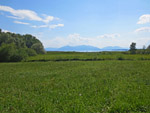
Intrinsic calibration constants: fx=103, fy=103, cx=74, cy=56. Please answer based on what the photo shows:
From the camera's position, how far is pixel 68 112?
4406 mm

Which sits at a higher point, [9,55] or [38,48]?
[38,48]

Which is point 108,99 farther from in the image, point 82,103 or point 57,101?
point 57,101

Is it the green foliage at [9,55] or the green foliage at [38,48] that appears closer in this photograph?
the green foliage at [9,55]

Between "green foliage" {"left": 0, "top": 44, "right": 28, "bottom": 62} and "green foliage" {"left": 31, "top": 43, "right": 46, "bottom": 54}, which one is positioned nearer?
"green foliage" {"left": 0, "top": 44, "right": 28, "bottom": 62}

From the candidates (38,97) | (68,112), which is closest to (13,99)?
(38,97)

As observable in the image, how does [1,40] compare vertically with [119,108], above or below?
above

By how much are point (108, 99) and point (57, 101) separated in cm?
265

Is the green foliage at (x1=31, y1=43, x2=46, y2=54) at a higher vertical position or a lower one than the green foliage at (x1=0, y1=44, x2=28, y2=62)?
higher

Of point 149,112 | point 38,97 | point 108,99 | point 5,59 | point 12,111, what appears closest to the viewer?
point 149,112

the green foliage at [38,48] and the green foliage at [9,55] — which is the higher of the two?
the green foliage at [38,48]

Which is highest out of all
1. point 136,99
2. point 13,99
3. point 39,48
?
point 39,48

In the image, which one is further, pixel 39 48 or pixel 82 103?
pixel 39 48

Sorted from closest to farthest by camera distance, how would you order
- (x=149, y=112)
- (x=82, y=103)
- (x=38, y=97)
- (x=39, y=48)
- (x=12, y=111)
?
(x=149, y=112), (x=12, y=111), (x=82, y=103), (x=38, y=97), (x=39, y=48)

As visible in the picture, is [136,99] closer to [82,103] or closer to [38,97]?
[82,103]
